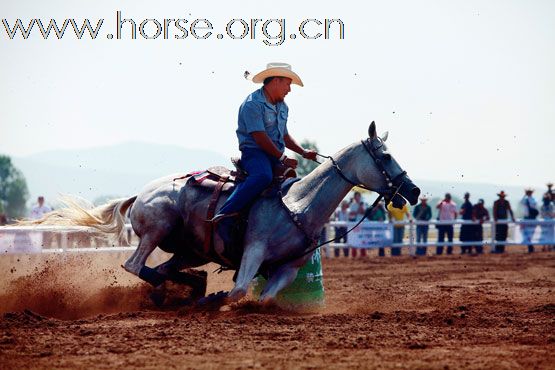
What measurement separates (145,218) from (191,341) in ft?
9.63

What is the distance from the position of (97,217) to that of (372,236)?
14611 mm

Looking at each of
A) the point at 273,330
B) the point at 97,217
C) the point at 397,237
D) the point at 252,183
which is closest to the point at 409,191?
the point at 252,183

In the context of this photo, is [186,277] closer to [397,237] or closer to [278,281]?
[278,281]

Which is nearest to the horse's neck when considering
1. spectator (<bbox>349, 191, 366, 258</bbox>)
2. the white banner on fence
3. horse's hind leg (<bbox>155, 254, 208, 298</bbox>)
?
horse's hind leg (<bbox>155, 254, 208, 298</bbox>)

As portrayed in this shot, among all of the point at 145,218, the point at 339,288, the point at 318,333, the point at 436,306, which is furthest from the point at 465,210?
the point at 318,333

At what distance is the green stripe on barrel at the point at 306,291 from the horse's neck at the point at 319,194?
72 centimetres

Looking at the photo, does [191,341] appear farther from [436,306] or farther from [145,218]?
[436,306]

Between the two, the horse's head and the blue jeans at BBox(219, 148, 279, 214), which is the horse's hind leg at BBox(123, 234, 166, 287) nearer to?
the blue jeans at BBox(219, 148, 279, 214)

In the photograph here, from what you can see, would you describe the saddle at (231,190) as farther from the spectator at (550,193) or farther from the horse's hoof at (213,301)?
the spectator at (550,193)

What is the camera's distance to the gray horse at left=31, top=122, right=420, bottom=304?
8.59m

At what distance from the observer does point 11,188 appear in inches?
4419

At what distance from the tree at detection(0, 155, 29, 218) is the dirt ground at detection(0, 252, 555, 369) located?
103244 millimetres

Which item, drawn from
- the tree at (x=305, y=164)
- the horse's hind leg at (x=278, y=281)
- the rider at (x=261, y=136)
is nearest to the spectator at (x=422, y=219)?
the rider at (x=261, y=136)

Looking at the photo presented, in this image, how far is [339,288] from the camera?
43.3 feet
